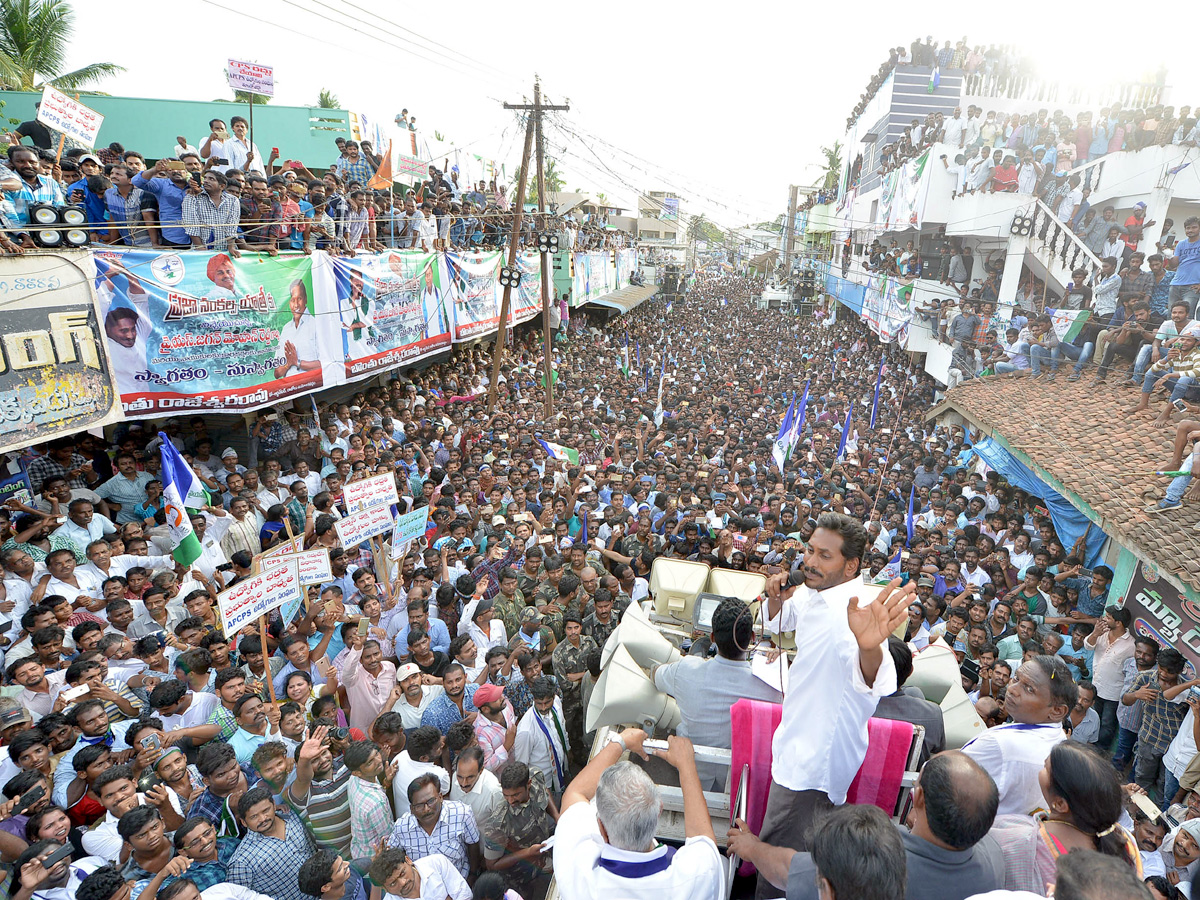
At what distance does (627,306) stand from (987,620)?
2408cm

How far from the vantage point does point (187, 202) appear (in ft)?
24.6

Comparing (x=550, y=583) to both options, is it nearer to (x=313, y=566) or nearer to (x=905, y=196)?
(x=313, y=566)

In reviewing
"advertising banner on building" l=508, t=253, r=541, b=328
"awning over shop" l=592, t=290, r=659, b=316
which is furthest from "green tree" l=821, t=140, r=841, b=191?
"advertising banner on building" l=508, t=253, r=541, b=328

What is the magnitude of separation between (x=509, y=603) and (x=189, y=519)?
304 cm

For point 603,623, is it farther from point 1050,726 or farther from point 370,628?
point 1050,726

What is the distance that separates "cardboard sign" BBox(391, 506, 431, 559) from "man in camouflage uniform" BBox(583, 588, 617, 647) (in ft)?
6.46

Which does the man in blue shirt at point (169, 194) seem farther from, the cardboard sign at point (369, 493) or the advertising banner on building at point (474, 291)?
the advertising banner on building at point (474, 291)

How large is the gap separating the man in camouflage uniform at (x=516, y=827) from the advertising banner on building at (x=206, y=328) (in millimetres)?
5897

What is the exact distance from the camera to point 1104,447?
836cm

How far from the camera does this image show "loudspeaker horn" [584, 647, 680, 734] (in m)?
3.29

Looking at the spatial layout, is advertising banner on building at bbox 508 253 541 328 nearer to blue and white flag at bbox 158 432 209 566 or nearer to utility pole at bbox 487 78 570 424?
utility pole at bbox 487 78 570 424

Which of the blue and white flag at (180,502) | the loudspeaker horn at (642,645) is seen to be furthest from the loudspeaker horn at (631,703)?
the blue and white flag at (180,502)

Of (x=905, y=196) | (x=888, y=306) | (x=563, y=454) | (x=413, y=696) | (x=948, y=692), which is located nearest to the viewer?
(x=948, y=692)

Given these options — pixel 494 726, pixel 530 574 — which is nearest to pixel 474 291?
pixel 530 574
